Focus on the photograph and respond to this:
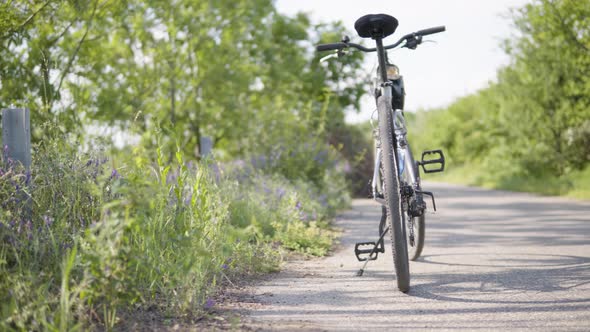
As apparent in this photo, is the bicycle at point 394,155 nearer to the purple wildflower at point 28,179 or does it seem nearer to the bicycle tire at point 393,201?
the bicycle tire at point 393,201

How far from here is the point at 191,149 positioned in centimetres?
1702

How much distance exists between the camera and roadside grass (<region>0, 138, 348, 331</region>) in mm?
2670

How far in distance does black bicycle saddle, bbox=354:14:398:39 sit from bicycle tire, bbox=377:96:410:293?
0.56 meters

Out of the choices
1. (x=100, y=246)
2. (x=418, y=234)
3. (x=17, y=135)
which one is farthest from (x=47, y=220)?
(x=418, y=234)

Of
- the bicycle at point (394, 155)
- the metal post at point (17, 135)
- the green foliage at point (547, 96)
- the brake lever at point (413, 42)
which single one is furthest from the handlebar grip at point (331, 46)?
the green foliage at point (547, 96)

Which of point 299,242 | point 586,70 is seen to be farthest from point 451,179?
point 299,242

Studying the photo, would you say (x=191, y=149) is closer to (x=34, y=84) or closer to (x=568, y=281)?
(x=34, y=84)

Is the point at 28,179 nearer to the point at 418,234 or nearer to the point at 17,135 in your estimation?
the point at 17,135

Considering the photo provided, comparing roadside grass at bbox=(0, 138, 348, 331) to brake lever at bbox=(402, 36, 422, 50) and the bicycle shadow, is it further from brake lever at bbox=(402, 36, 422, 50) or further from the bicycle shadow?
brake lever at bbox=(402, 36, 422, 50)

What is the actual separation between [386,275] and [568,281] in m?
1.33

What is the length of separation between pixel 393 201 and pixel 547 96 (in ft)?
44.5

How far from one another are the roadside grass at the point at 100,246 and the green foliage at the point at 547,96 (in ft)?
38.7

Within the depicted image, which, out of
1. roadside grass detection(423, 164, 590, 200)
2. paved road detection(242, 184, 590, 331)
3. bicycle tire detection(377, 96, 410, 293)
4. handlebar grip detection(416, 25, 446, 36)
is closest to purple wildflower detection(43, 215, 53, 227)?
paved road detection(242, 184, 590, 331)

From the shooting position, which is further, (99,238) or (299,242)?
(299,242)
